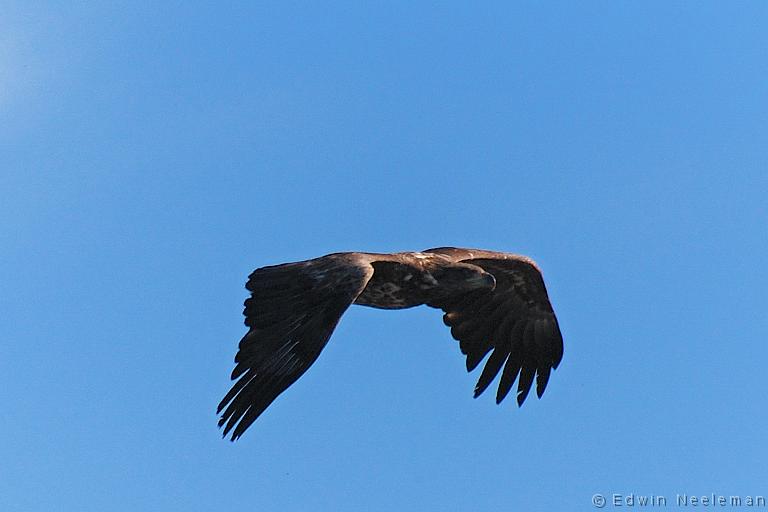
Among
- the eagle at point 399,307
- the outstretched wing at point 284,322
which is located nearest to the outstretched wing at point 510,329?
the eagle at point 399,307

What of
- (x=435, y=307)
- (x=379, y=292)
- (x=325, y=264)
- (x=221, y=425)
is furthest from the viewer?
(x=435, y=307)

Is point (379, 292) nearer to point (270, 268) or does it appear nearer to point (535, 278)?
point (270, 268)

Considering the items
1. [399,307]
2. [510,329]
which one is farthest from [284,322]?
[510,329]

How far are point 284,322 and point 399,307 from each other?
95.6 inches

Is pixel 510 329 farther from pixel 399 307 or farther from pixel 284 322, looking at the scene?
pixel 284 322

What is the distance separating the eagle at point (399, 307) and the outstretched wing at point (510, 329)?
0.04ft

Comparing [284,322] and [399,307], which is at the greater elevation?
[399,307]

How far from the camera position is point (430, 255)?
1416 cm

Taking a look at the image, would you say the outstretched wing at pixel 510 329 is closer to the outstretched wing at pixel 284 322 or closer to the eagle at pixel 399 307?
the eagle at pixel 399 307

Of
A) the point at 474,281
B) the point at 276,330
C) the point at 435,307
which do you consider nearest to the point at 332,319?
the point at 276,330

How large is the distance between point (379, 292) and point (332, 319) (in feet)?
6.80

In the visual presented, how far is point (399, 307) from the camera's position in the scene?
46.0ft

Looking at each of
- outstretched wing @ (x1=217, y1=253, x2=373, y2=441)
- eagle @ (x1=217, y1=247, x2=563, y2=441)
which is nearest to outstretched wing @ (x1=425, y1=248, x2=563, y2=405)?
eagle @ (x1=217, y1=247, x2=563, y2=441)

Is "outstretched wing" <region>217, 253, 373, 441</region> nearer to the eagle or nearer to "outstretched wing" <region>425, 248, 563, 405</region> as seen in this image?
the eagle
